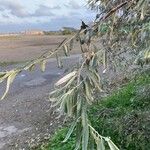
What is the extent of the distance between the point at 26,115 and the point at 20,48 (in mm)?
12342

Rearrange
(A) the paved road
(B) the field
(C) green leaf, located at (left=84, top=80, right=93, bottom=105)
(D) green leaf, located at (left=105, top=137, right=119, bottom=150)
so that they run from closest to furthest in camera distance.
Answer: (D) green leaf, located at (left=105, top=137, right=119, bottom=150) → (C) green leaf, located at (left=84, top=80, right=93, bottom=105) → (A) the paved road → (B) the field

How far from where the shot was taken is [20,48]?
22.0 meters

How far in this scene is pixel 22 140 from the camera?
847cm

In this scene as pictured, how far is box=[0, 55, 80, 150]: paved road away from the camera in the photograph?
8516 mm

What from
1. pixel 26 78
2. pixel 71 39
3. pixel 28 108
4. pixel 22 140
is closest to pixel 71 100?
pixel 71 39

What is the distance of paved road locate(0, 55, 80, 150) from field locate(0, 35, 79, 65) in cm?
381

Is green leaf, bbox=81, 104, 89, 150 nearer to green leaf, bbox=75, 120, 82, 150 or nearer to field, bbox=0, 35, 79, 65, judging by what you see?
green leaf, bbox=75, 120, 82, 150

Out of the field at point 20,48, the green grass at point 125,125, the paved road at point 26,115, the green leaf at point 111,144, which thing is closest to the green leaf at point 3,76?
the green leaf at point 111,144

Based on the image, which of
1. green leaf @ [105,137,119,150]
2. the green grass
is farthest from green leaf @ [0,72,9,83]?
the green grass

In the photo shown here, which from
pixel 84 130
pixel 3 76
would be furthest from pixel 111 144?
pixel 3 76

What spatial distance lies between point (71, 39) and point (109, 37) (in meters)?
0.85

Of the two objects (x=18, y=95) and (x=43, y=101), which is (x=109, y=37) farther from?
(x=18, y=95)

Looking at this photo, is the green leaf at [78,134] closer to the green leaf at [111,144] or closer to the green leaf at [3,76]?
the green leaf at [111,144]

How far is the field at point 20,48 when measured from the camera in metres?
18.6
